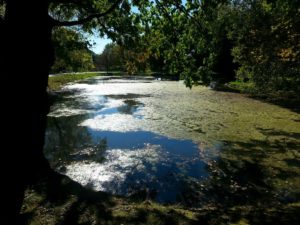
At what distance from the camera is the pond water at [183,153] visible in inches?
401

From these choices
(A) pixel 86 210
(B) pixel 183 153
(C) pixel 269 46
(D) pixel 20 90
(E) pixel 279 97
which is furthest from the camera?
(E) pixel 279 97

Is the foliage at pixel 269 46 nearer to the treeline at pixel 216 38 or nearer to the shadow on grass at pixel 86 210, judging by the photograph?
the treeline at pixel 216 38

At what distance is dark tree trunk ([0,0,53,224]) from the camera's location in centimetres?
353

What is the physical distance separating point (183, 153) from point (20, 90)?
11132 mm

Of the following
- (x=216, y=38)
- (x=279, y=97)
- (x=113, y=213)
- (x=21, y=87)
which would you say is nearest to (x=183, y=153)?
(x=216, y=38)

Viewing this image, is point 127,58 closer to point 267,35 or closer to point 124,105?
point 267,35

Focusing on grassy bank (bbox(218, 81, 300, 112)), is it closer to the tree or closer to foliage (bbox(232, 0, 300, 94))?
foliage (bbox(232, 0, 300, 94))

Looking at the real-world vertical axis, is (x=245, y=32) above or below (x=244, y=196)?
above

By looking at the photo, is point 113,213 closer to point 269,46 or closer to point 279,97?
point 269,46

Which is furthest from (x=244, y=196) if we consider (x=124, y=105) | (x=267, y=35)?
(x=124, y=105)

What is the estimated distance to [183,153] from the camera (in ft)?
46.8

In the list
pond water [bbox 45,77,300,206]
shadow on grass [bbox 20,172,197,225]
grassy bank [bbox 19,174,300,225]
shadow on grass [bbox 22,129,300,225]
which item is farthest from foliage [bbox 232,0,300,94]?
shadow on grass [bbox 20,172,197,225]

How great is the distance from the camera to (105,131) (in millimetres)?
18797

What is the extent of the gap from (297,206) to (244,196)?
1555 mm
